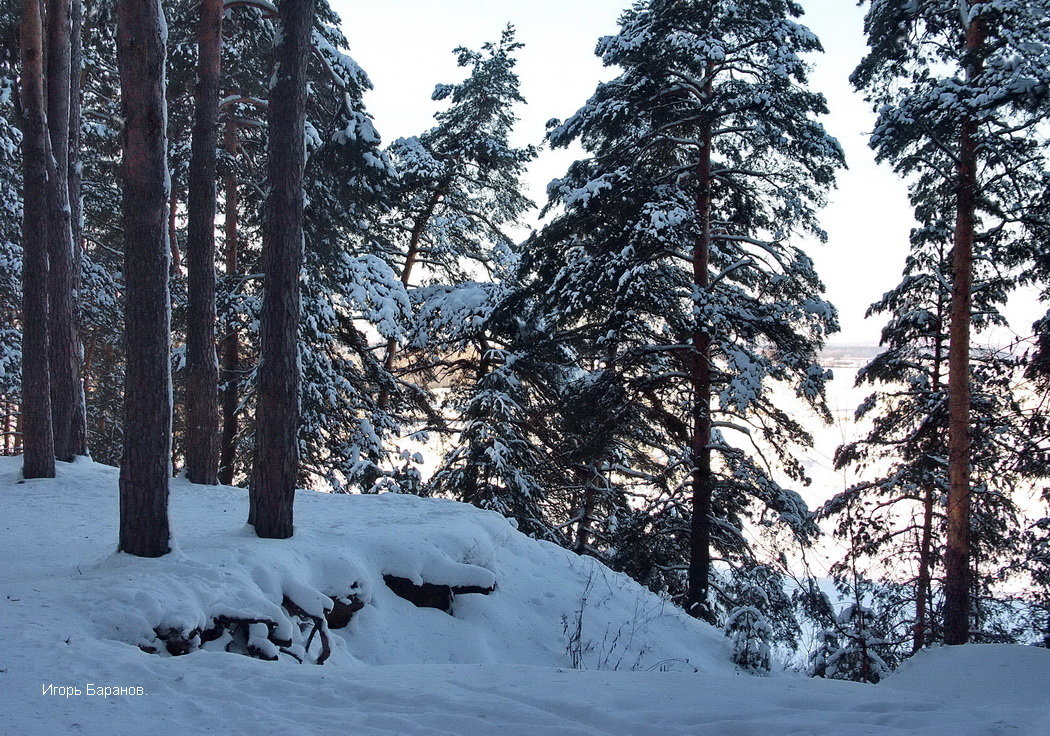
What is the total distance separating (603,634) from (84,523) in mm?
6261

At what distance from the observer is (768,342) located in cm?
1123

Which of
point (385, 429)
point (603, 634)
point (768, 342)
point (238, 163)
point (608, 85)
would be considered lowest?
point (603, 634)

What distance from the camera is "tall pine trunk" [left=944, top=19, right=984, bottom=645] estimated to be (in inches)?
364

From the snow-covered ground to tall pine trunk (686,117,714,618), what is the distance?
1.77 metres

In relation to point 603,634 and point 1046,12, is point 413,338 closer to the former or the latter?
point 603,634

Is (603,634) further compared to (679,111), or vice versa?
(679,111)

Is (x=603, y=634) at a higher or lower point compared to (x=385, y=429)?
lower

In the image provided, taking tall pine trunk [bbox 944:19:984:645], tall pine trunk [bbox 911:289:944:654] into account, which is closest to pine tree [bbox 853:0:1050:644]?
tall pine trunk [bbox 944:19:984:645]

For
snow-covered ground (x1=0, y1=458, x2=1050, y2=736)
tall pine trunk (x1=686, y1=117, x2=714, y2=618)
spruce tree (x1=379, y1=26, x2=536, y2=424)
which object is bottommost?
snow-covered ground (x1=0, y1=458, x2=1050, y2=736)

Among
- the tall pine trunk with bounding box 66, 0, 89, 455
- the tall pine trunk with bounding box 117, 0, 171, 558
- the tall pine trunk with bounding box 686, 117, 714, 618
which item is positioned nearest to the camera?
the tall pine trunk with bounding box 117, 0, 171, 558

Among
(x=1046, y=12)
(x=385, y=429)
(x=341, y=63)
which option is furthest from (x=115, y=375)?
(x=1046, y=12)

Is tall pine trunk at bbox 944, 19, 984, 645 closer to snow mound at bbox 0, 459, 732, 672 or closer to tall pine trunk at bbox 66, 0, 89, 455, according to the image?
snow mound at bbox 0, 459, 732, 672

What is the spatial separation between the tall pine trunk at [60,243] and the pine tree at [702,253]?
7671mm

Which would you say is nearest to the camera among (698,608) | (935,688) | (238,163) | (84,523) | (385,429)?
(935,688)
